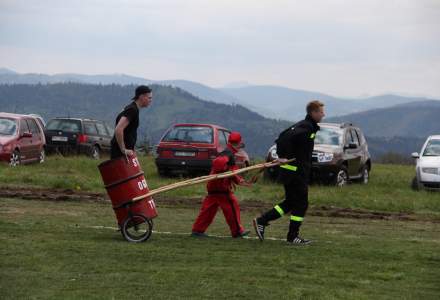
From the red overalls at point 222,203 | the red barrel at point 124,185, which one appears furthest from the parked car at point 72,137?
the red barrel at point 124,185

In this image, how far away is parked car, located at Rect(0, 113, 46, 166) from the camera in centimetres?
2588

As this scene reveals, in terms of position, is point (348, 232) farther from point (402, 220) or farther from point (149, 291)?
point (149, 291)

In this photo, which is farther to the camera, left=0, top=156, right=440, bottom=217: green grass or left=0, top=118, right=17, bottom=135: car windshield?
left=0, top=118, right=17, bottom=135: car windshield

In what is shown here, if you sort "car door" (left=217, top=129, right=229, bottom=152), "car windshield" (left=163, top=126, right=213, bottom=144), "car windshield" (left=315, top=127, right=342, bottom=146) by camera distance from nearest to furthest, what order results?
"car windshield" (left=315, top=127, right=342, bottom=146), "car windshield" (left=163, top=126, right=213, bottom=144), "car door" (left=217, top=129, right=229, bottom=152)

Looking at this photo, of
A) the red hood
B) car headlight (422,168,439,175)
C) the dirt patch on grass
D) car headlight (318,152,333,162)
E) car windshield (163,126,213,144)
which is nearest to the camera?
the dirt patch on grass

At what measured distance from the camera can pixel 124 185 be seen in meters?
11.8

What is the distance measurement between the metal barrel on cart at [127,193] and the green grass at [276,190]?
8440mm

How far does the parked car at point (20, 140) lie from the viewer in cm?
2588

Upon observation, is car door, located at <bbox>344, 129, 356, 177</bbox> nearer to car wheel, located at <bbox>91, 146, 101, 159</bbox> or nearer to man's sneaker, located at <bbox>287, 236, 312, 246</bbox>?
car wheel, located at <bbox>91, 146, 101, 159</bbox>

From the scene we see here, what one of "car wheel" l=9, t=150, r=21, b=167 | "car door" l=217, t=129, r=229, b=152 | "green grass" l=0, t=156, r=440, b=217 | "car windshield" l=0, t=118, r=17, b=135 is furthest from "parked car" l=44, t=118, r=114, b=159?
"car door" l=217, t=129, r=229, b=152

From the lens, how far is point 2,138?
25.9m

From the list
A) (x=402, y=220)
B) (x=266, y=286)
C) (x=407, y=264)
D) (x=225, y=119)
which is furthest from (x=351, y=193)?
(x=225, y=119)

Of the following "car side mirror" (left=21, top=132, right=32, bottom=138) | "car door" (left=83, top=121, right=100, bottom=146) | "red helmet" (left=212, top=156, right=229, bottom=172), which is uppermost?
"red helmet" (left=212, top=156, right=229, bottom=172)

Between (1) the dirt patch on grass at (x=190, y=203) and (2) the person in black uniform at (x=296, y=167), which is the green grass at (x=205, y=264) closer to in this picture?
(2) the person in black uniform at (x=296, y=167)
